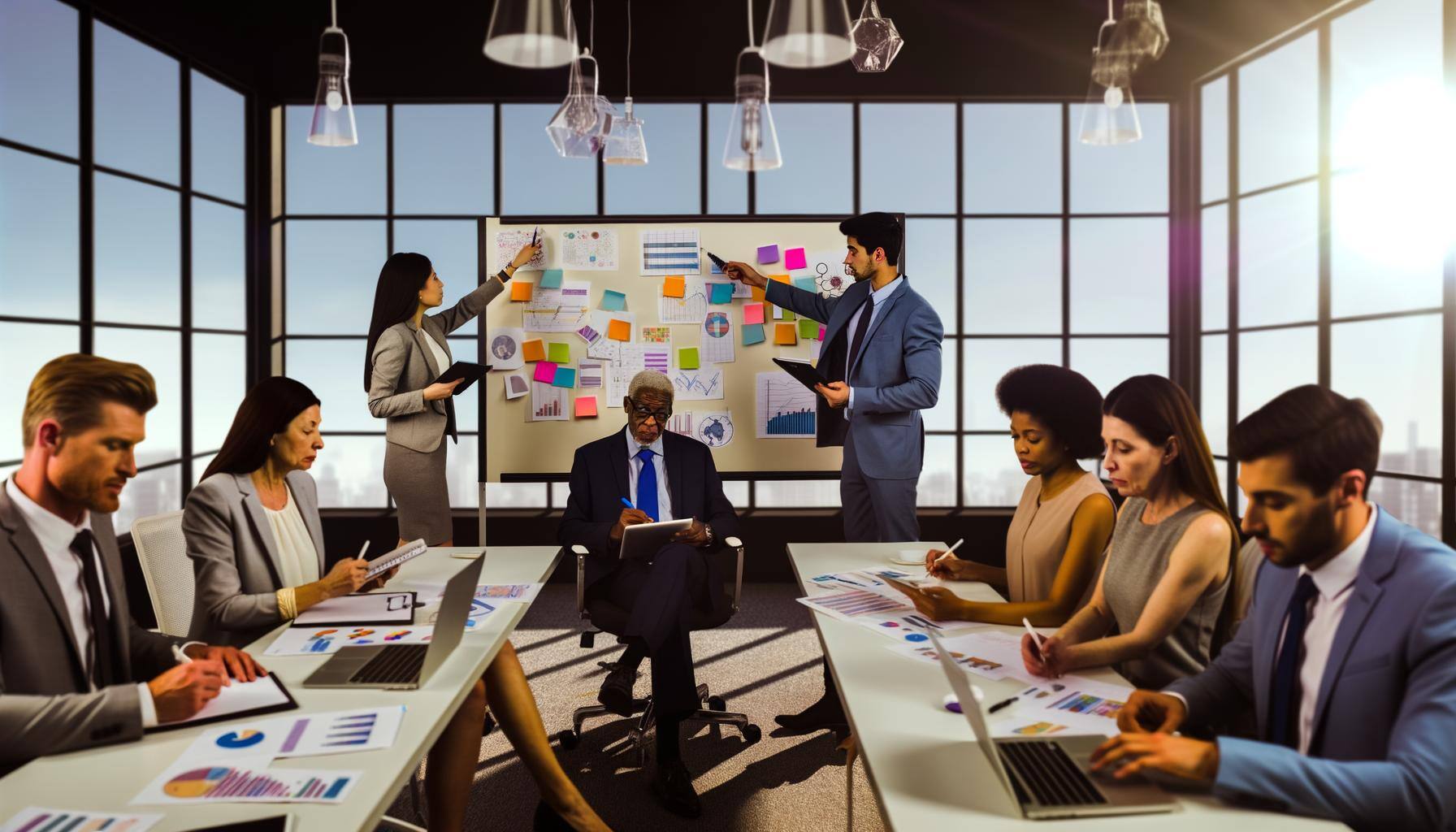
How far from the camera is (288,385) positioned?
7.26 ft

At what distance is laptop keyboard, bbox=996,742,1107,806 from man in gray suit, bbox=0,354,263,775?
4.22ft

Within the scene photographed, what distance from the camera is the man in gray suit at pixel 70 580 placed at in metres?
1.28

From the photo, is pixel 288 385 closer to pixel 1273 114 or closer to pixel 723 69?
pixel 723 69

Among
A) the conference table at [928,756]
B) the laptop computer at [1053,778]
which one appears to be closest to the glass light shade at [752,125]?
the conference table at [928,756]

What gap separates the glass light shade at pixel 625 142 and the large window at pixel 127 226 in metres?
2.70

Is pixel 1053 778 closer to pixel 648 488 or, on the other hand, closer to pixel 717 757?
pixel 717 757

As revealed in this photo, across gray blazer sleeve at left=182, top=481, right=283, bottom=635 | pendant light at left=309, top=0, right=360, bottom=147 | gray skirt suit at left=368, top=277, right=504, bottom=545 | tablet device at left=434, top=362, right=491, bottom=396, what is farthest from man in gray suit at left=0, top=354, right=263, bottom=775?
gray skirt suit at left=368, top=277, right=504, bottom=545

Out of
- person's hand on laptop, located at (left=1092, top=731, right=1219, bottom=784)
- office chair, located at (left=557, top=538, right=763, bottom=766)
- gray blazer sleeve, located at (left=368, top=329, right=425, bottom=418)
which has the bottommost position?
office chair, located at (left=557, top=538, right=763, bottom=766)

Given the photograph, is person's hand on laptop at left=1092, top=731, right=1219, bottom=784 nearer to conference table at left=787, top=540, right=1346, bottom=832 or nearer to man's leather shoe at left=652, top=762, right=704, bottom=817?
conference table at left=787, top=540, right=1346, bottom=832

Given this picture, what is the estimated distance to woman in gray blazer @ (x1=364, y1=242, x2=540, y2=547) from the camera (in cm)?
361

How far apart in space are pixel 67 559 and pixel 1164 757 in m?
1.74

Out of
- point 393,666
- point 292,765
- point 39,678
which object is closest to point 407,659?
point 393,666

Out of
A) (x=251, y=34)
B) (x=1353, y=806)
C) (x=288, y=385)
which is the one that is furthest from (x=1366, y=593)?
(x=251, y=34)

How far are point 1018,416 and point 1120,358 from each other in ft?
11.5
